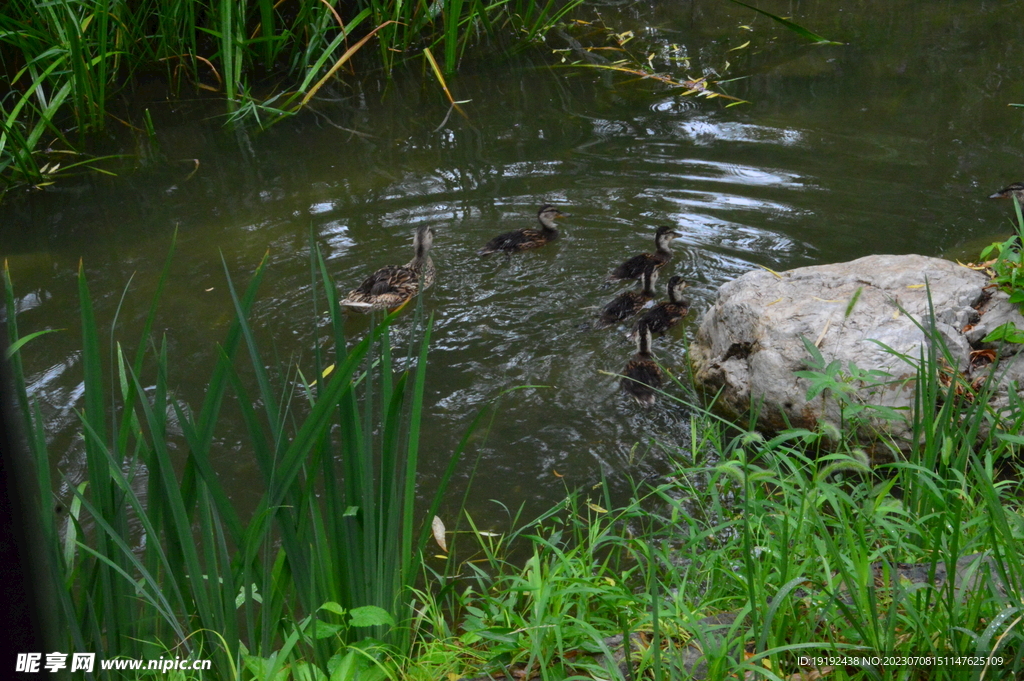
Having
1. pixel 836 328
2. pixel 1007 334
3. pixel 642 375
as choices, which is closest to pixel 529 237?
pixel 642 375

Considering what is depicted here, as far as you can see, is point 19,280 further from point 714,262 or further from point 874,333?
point 874,333

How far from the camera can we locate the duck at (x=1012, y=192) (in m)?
6.07

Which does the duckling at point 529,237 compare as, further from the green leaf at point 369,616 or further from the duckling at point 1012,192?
the green leaf at point 369,616

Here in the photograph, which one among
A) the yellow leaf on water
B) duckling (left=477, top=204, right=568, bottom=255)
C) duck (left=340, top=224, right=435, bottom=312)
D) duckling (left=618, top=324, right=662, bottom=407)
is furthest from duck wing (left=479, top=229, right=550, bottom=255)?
the yellow leaf on water

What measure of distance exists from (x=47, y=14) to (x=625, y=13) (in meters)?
6.51

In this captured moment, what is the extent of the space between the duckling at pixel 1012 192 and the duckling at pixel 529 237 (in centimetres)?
311

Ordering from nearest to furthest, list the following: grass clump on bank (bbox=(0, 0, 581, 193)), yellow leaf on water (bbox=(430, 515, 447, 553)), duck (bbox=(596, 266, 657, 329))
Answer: yellow leaf on water (bbox=(430, 515, 447, 553)), duck (bbox=(596, 266, 657, 329)), grass clump on bank (bbox=(0, 0, 581, 193))

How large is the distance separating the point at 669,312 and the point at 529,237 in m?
1.27

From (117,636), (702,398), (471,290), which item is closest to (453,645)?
(117,636)

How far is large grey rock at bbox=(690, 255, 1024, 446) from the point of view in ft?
13.8

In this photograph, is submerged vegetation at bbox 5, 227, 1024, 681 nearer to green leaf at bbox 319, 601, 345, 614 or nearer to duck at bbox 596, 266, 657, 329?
green leaf at bbox 319, 601, 345, 614

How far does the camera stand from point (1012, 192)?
6.16 metres

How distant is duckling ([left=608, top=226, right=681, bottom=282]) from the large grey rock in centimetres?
82

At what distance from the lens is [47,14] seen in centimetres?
723
